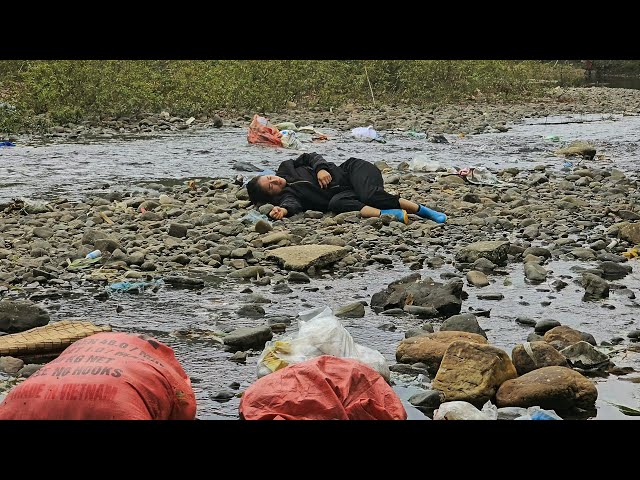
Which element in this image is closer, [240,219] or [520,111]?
[240,219]

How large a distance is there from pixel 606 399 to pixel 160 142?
10.3m

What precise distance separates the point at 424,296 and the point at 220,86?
1225 cm

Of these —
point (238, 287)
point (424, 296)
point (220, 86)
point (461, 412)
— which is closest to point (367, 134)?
point (220, 86)

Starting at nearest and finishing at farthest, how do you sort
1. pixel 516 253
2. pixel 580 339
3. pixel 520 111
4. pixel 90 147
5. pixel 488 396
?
pixel 488 396 → pixel 580 339 → pixel 516 253 → pixel 90 147 → pixel 520 111

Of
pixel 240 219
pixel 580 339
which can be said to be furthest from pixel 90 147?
pixel 580 339

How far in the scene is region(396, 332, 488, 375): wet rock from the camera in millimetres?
4340

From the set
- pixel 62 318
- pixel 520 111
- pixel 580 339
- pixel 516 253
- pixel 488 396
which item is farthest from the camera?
pixel 520 111

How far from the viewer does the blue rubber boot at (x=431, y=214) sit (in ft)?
25.1

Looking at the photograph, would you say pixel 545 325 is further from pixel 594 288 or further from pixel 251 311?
pixel 251 311

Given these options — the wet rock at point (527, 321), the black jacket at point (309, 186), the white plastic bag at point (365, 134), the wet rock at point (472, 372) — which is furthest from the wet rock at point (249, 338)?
the white plastic bag at point (365, 134)

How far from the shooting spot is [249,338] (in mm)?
4664

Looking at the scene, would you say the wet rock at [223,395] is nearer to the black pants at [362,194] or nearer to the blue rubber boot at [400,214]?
the blue rubber boot at [400,214]

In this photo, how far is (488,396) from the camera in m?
3.87

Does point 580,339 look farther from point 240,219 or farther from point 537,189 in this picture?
point 537,189
